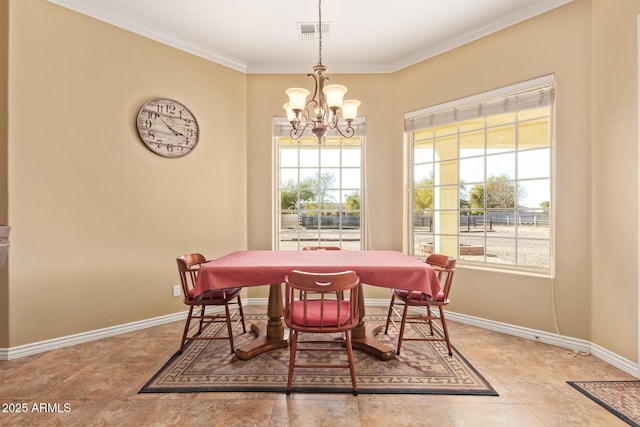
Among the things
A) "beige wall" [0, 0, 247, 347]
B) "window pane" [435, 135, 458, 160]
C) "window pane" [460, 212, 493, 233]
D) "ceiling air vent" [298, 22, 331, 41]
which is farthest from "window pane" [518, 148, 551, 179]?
"beige wall" [0, 0, 247, 347]

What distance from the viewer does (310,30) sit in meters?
3.18

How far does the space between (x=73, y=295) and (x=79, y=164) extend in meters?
1.16

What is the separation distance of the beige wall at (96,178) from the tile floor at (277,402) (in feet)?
2.00

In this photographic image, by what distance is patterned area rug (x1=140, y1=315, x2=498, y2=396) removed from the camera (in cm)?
206

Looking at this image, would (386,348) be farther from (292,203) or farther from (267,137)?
(267,137)

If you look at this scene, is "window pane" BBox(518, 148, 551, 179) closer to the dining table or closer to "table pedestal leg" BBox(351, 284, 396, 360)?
the dining table

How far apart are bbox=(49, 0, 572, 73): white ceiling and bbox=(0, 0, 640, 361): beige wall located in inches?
5.2

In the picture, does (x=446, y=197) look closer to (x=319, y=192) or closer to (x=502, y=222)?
(x=502, y=222)

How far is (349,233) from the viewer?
399cm

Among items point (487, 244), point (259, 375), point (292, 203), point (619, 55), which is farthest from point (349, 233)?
point (619, 55)

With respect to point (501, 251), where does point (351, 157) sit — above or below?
above

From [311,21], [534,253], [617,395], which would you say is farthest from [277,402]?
[311,21]

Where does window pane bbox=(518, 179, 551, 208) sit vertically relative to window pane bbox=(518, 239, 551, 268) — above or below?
above

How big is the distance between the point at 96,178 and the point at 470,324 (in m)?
3.89
